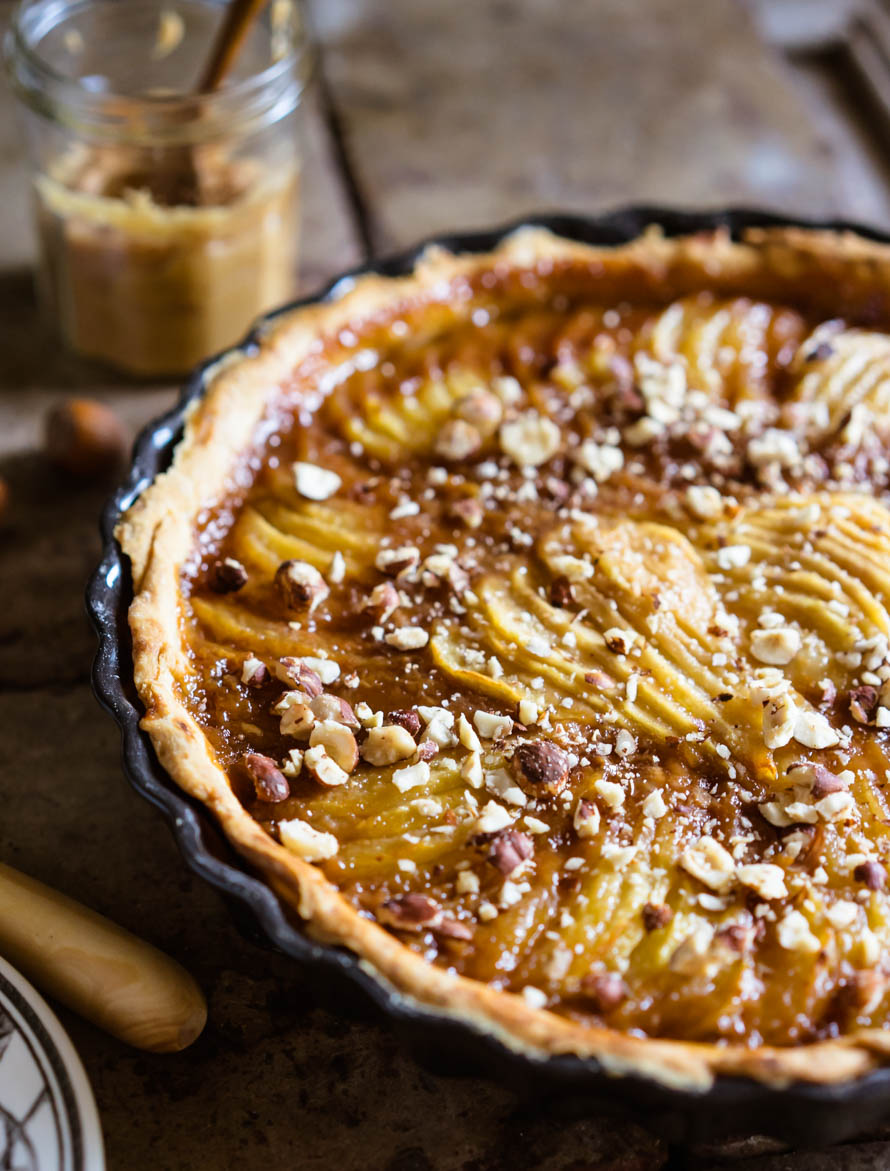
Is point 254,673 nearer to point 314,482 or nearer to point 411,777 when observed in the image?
point 411,777

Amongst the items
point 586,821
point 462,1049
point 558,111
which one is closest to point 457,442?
point 586,821

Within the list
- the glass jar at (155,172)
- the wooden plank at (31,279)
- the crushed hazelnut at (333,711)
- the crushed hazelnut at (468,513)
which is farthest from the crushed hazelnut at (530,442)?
the wooden plank at (31,279)

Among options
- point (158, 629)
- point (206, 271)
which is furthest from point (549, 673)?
point (206, 271)

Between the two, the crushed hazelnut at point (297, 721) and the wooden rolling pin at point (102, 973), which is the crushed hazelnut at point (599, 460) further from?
the wooden rolling pin at point (102, 973)

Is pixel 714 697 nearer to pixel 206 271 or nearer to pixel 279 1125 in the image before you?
pixel 279 1125

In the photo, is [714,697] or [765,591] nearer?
[714,697]

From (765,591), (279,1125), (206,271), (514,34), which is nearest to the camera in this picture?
(279,1125)
